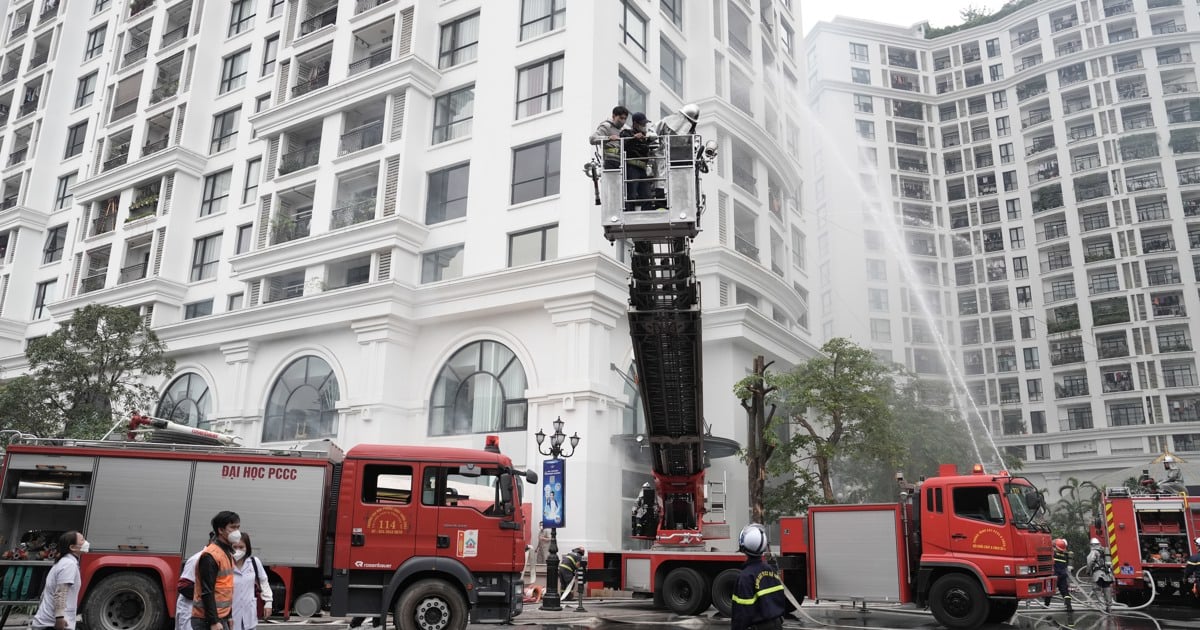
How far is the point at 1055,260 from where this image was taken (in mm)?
65125

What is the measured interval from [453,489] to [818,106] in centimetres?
7067

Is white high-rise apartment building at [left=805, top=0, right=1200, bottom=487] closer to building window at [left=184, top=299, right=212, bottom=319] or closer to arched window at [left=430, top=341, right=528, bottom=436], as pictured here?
arched window at [left=430, top=341, right=528, bottom=436]

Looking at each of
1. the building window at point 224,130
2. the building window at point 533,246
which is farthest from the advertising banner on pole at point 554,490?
the building window at point 224,130

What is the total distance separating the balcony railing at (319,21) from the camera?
3588cm

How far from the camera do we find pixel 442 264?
3006 cm

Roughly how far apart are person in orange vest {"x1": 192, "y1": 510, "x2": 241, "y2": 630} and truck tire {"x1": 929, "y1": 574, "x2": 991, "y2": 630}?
39.9 ft

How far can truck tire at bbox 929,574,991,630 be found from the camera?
14.5m

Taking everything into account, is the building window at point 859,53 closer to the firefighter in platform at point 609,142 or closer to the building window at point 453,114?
the building window at point 453,114

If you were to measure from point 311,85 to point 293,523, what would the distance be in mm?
26642

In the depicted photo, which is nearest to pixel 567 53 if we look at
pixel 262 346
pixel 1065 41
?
pixel 262 346

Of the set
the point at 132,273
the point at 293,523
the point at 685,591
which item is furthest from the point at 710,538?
the point at 132,273

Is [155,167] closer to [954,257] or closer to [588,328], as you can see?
[588,328]

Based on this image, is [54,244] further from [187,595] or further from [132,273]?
[187,595]

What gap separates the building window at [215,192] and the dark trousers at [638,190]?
3200cm
